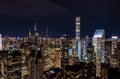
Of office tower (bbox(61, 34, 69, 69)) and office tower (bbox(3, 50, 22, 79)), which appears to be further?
office tower (bbox(61, 34, 69, 69))

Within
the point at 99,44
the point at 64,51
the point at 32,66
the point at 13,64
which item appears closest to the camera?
the point at 32,66

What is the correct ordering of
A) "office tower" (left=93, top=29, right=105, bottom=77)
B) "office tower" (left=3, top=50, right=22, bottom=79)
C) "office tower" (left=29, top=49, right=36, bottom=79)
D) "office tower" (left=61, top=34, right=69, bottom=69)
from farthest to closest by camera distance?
1. "office tower" (left=93, top=29, right=105, bottom=77)
2. "office tower" (left=61, top=34, right=69, bottom=69)
3. "office tower" (left=3, top=50, right=22, bottom=79)
4. "office tower" (left=29, top=49, right=36, bottom=79)

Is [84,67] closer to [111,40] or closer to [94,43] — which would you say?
[94,43]

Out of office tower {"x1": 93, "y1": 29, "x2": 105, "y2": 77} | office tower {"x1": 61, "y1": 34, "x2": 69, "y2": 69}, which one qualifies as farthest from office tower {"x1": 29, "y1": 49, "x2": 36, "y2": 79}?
office tower {"x1": 93, "y1": 29, "x2": 105, "y2": 77}

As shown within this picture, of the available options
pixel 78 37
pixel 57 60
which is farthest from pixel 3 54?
pixel 78 37

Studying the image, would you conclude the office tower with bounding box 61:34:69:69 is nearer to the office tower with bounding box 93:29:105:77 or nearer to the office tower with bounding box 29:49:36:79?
the office tower with bounding box 93:29:105:77

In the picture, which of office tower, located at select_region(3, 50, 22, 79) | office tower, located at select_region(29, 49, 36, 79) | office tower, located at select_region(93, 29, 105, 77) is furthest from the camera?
office tower, located at select_region(93, 29, 105, 77)

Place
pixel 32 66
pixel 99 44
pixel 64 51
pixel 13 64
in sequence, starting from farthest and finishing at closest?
1. pixel 99 44
2. pixel 64 51
3. pixel 13 64
4. pixel 32 66

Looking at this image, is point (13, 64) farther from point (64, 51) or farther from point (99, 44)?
point (99, 44)

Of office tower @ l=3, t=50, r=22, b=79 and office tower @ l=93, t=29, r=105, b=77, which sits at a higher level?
office tower @ l=93, t=29, r=105, b=77

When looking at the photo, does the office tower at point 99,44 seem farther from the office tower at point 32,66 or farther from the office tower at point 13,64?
the office tower at point 32,66

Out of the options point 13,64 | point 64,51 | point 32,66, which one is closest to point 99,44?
point 64,51
